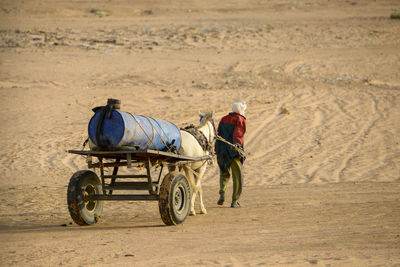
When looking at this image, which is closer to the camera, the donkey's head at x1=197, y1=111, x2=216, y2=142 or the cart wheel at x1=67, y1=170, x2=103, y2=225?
the cart wheel at x1=67, y1=170, x2=103, y2=225

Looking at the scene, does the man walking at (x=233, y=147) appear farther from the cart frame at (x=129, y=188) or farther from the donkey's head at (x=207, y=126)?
the cart frame at (x=129, y=188)

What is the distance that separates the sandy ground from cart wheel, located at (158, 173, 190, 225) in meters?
0.20

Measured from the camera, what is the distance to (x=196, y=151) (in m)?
10.2

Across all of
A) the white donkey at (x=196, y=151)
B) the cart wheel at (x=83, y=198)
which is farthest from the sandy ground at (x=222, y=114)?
the white donkey at (x=196, y=151)

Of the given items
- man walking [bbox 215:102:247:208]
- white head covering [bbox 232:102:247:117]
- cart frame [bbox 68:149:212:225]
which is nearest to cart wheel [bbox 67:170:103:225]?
cart frame [bbox 68:149:212:225]

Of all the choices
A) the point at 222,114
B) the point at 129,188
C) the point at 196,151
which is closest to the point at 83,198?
the point at 129,188

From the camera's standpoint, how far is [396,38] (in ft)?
108

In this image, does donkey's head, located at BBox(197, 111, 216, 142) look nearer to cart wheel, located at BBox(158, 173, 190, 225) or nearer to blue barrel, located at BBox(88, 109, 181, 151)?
cart wheel, located at BBox(158, 173, 190, 225)

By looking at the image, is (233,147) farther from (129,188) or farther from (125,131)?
(125,131)

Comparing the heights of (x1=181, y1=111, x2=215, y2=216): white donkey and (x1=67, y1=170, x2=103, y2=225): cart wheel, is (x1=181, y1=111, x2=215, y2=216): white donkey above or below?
above

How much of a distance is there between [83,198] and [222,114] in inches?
466

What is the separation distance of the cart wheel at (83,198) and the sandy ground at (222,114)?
19 centimetres

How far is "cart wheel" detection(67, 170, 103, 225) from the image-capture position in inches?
354

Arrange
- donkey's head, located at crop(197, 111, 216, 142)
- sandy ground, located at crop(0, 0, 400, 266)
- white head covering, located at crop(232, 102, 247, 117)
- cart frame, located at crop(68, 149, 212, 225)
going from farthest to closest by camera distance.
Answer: white head covering, located at crop(232, 102, 247, 117)
donkey's head, located at crop(197, 111, 216, 142)
cart frame, located at crop(68, 149, 212, 225)
sandy ground, located at crop(0, 0, 400, 266)
